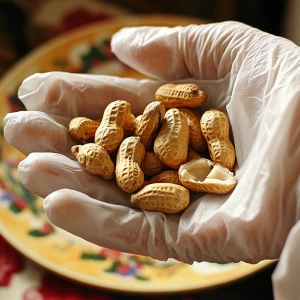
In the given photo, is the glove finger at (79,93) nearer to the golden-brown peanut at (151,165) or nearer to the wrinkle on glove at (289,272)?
the golden-brown peanut at (151,165)

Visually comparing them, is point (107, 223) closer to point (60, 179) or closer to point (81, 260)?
point (60, 179)

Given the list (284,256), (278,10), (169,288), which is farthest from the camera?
(278,10)

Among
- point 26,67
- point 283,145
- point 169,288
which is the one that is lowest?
point 169,288

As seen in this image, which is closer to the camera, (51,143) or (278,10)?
(51,143)

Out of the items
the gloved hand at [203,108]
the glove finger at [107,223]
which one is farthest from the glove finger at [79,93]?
the glove finger at [107,223]

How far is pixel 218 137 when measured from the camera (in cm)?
70

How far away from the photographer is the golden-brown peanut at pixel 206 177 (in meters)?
0.63

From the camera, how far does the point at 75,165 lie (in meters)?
0.67

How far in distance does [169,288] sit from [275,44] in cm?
49

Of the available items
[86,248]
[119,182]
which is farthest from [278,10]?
[119,182]

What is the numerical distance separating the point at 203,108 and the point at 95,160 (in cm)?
23

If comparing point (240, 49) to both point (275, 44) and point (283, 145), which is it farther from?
point (283, 145)

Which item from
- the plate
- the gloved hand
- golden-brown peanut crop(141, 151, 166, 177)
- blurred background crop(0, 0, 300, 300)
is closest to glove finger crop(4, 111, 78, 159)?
the gloved hand

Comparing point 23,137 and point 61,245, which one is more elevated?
point 23,137
